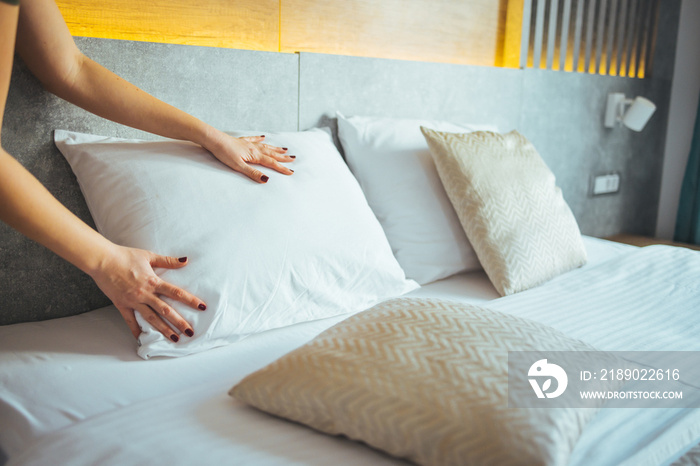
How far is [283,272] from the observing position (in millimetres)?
1046

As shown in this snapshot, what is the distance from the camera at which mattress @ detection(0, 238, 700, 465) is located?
0.68 m

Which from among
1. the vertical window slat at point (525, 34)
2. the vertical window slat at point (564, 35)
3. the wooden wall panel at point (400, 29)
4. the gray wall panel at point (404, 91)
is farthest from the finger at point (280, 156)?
the vertical window slat at point (564, 35)

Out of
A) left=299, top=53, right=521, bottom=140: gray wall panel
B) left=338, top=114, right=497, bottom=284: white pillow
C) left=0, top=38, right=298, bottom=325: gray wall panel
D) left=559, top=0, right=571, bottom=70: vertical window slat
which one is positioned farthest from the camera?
left=559, top=0, right=571, bottom=70: vertical window slat

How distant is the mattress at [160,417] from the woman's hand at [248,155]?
34cm

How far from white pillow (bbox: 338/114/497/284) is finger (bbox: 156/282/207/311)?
2.07ft

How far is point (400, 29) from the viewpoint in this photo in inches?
74.2

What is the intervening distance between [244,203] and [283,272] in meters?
0.16

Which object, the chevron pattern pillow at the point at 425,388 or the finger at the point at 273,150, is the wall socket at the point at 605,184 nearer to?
the finger at the point at 273,150

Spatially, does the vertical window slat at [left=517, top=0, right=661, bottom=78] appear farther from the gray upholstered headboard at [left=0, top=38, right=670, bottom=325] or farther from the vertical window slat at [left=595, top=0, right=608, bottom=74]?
the gray upholstered headboard at [left=0, top=38, right=670, bottom=325]

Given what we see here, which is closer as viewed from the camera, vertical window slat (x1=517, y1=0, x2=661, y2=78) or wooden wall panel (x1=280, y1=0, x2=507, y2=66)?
wooden wall panel (x1=280, y1=0, x2=507, y2=66)

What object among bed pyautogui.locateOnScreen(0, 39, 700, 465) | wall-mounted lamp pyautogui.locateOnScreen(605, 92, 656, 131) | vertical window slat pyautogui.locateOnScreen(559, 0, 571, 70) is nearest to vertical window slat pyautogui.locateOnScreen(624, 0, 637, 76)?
wall-mounted lamp pyautogui.locateOnScreen(605, 92, 656, 131)

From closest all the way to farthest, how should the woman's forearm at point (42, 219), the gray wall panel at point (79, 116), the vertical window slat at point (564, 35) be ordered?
the woman's forearm at point (42, 219) → the gray wall panel at point (79, 116) → the vertical window slat at point (564, 35)

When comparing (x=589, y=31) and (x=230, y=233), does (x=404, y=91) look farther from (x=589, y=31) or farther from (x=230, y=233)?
(x=589, y=31)

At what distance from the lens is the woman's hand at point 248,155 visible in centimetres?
113
